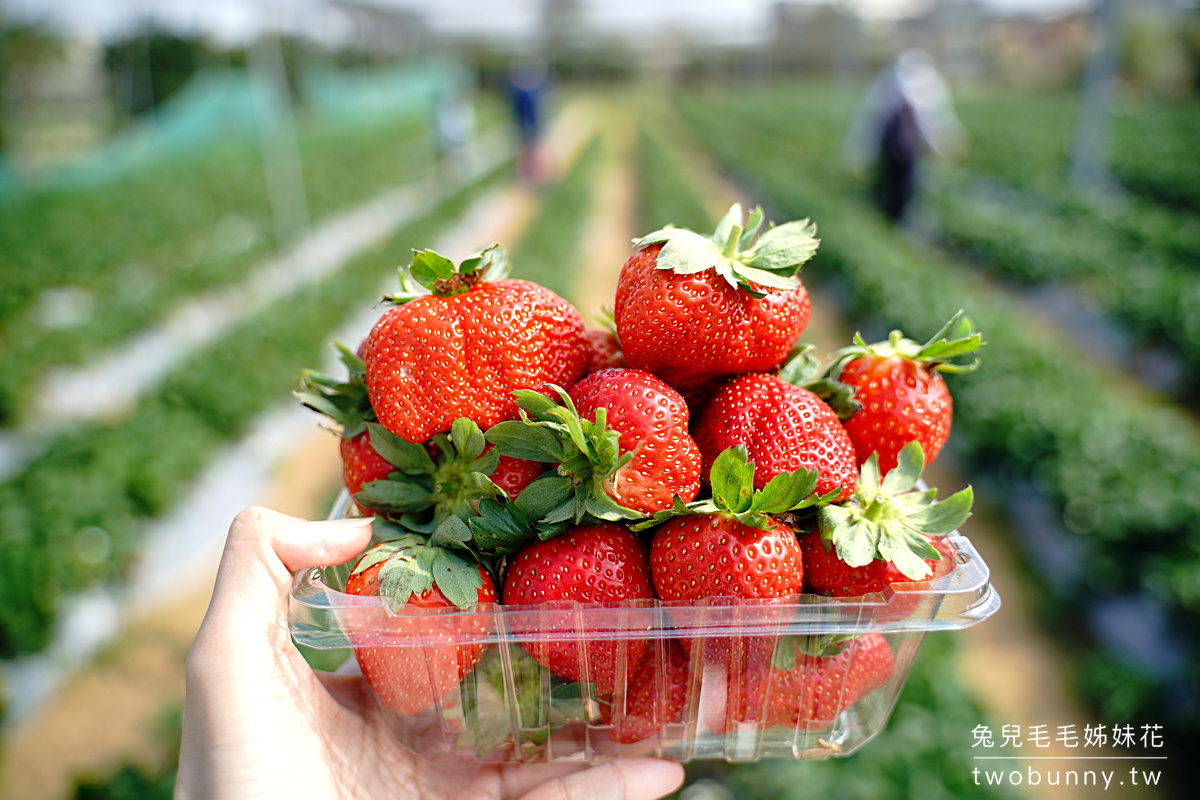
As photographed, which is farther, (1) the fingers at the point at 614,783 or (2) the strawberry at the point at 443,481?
(1) the fingers at the point at 614,783

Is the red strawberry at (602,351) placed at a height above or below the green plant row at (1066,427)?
above

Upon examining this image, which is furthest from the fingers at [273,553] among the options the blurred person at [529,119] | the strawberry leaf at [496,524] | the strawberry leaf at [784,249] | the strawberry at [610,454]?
the blurred person at [529,119]

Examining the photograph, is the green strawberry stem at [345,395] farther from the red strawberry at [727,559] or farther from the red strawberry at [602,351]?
the red strawberry at [727,559]

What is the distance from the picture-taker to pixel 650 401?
1.20 m

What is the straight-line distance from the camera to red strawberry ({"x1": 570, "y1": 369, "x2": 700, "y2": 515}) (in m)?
1.17

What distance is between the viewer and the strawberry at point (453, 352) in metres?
1.26

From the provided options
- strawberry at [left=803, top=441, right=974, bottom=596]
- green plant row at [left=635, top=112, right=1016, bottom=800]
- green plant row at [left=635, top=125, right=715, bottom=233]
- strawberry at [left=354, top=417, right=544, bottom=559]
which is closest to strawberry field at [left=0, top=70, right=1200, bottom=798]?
green plant row at [left=635, top=112, right=1016, bottom=800]

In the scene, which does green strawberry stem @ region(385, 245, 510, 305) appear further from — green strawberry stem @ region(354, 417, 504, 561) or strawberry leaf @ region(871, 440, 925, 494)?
strawberry leaf @ region(871, 440, 925, 494)

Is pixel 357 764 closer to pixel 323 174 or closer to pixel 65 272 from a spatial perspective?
pixel 65 272

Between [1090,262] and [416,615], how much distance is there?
851 cm

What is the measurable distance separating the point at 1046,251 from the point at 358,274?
7.25m

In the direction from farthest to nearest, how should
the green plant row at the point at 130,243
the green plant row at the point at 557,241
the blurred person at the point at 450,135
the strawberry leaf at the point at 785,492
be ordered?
the blurred person at the point at 450,135, the green plant row at the point at 557,241, the green plant row at the point at 130,243, the strawberry leaf at the point at 785,492

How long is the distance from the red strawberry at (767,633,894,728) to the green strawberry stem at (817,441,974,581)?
7.3 inches

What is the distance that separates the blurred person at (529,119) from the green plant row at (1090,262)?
25.7 feet
